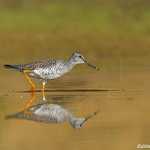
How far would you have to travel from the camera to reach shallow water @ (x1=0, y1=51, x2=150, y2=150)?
13.5 metres

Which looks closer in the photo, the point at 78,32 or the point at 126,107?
the point at 126,107

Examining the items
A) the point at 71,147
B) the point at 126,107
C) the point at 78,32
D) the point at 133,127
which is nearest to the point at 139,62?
the point at 78,32

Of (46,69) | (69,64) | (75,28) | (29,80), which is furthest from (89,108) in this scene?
(75,28)

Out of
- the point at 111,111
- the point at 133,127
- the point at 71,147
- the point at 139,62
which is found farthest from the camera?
the point at 139,62

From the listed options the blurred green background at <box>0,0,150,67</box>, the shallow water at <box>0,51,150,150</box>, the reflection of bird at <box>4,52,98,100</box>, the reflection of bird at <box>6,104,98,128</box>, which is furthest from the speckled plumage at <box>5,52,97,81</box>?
the blurred green background at <box>0,0,150,67</box>

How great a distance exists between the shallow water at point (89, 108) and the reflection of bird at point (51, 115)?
134 mm

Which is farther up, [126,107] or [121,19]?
[121,19]

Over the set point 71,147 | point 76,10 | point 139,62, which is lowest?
point 71,147

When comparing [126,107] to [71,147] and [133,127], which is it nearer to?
[133,127]

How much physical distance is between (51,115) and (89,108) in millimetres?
840

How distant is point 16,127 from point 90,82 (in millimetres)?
4471

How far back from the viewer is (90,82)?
18.8 metres

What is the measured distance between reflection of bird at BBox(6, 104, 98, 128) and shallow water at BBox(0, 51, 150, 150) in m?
0.13

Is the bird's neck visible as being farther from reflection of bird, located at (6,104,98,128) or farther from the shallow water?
reflection of bird, located at (6,104,98,128)
